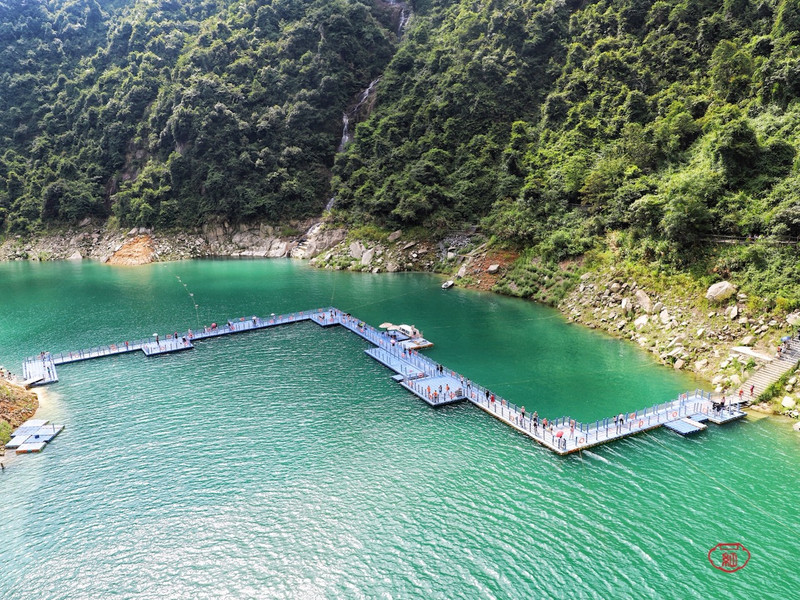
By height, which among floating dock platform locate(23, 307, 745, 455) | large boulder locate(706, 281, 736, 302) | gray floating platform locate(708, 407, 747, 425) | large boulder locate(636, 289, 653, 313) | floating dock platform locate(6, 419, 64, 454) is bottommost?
floating dock platform locate(6, 419, 64, 454)

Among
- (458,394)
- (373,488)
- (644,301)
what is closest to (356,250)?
(644,301)

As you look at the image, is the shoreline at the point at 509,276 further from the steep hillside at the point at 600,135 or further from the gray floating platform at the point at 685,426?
the gray floating platform at the point at 685,426

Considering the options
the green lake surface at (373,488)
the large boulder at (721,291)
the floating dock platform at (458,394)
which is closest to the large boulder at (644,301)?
the green lake surface at (373,488)

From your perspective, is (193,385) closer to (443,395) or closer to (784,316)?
(443,395)

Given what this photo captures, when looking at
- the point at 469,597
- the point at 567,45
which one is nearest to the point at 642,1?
the point at 567,45

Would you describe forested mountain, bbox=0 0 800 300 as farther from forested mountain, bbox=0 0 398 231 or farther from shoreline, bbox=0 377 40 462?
shoreline, bbox=0 377 40 462

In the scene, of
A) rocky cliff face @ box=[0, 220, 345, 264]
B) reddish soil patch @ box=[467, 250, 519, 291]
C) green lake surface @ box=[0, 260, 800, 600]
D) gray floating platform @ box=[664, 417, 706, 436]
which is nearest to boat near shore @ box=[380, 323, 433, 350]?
green lake surface @ box=[0, 260, 800, 600]
